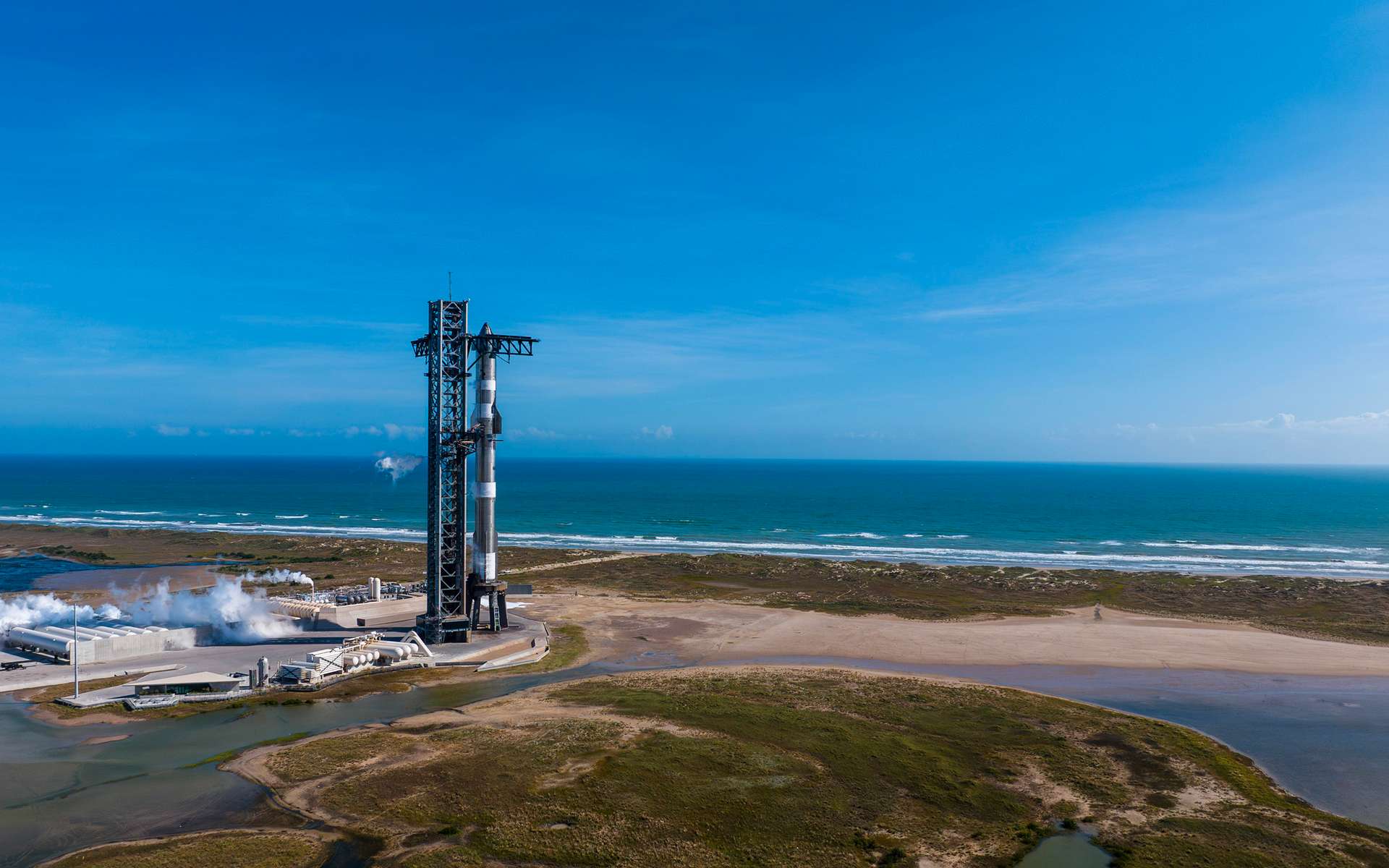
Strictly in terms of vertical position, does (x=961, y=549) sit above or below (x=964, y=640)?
above

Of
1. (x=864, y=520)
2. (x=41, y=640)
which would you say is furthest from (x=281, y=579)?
(x=864, y=520)

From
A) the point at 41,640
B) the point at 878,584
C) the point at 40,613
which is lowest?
the point at 878,584

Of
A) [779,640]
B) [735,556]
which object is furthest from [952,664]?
[735,556]

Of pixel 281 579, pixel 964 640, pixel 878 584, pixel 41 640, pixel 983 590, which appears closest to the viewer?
pixel 41 640

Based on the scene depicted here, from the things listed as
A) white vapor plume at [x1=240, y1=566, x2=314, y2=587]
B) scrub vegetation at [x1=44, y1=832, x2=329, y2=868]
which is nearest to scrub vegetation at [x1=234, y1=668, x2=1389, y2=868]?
scrub vegetation at [x1=44, y1=832, x2=329, y2=868]

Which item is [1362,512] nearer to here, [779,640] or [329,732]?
[779,640]

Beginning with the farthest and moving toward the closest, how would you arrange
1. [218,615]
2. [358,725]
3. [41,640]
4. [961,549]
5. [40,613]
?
[961,549], [40,613], [218,615], [41,640], [358,725]

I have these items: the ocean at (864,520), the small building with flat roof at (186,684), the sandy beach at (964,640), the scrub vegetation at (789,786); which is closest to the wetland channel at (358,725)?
the scrub vegetation at (789,786)

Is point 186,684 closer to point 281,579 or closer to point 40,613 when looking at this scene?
point 40,613
